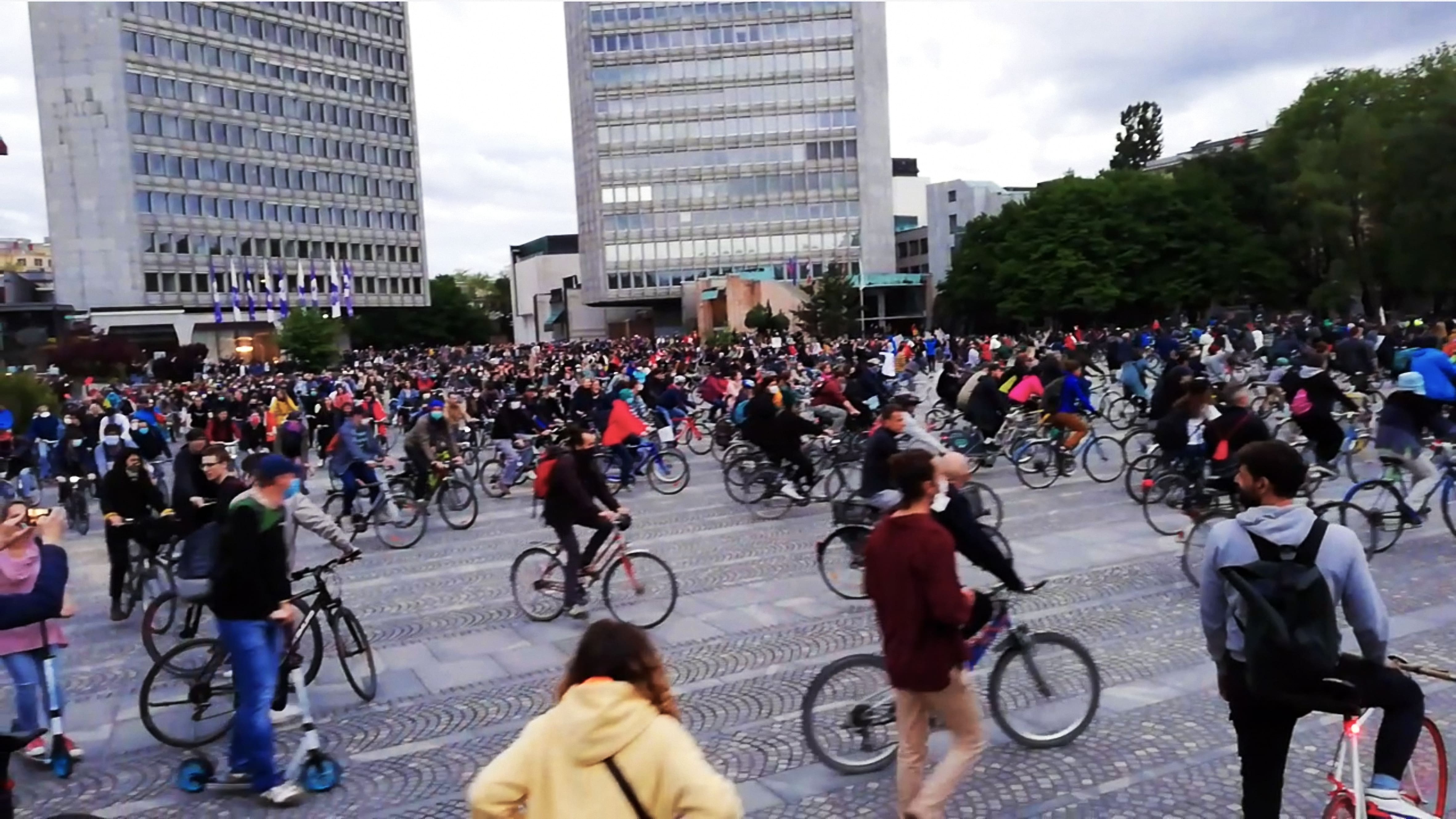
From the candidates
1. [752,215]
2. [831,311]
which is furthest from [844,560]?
[752,215]

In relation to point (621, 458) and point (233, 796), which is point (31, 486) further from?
point (233, 796)

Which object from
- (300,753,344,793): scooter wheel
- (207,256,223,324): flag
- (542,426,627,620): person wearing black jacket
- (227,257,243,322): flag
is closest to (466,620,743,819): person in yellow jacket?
(300,753,344,793): scooter wheel

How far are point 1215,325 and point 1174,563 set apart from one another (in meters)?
28.9

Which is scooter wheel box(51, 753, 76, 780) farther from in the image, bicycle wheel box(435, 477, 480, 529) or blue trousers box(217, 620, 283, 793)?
bicycle wheel box(435, 477, 480, 529)

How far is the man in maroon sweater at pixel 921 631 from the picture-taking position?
4289mm

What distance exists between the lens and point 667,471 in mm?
16422

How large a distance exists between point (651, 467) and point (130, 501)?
26.6 feet

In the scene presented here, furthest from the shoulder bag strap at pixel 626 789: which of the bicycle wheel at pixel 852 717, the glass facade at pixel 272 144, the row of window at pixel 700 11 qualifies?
the row of window at pixel 700 11

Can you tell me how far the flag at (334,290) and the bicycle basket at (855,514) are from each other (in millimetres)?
69632

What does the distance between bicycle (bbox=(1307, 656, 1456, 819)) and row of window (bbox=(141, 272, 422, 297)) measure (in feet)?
246

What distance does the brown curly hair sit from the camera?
2414 millimetres

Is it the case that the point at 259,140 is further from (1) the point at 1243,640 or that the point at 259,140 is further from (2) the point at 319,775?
(1) the point at 1243,640

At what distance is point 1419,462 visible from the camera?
9328mm

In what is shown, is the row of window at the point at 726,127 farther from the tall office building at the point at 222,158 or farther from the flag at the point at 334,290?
the flag at the point at 334,290
